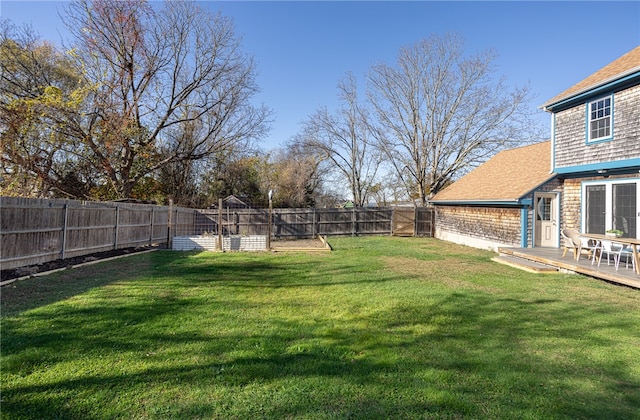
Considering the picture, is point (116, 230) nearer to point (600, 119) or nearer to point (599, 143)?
point (599, 143)

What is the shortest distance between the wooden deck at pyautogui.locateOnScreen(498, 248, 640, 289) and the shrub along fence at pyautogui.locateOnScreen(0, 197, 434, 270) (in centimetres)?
826

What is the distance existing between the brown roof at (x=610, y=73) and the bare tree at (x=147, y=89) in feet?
49.5

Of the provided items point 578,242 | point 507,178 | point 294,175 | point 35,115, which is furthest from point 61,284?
point 294,175

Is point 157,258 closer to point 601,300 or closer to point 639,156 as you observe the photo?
point 601,300

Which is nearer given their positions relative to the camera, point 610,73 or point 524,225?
point 610,73

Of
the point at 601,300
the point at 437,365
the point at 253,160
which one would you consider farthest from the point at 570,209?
the point at 253,160

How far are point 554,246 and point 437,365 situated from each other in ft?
35.2

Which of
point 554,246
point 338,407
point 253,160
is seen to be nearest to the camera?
point 338,407

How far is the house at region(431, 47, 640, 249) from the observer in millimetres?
8305

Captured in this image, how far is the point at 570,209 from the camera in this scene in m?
10.4

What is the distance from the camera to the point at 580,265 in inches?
306

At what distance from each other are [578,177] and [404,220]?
9445 mm

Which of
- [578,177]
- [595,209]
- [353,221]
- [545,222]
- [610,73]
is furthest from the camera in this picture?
[353,221]

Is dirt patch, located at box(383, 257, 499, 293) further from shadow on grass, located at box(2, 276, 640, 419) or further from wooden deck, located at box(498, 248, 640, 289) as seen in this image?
shadow on grass, located at box(2, 276, 640, 419)
